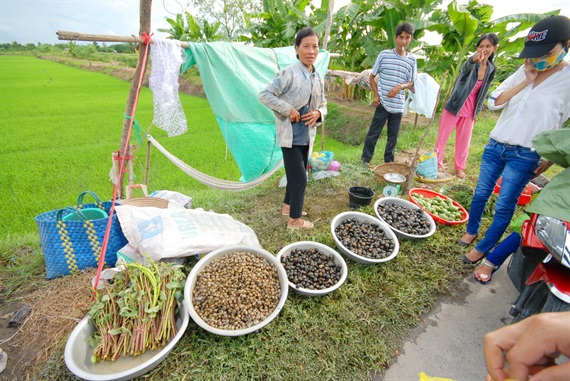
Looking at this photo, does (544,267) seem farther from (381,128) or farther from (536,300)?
(381,128)

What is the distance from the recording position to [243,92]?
10.5 ft

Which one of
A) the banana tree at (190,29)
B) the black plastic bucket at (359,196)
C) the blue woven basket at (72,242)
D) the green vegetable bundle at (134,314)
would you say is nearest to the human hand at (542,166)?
the black plastic bucket at (359,196)

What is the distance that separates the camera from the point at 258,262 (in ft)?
7.25

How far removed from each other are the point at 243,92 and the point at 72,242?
2199 millimetres

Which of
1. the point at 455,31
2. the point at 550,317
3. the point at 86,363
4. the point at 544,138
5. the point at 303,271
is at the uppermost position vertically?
the point at 455,31

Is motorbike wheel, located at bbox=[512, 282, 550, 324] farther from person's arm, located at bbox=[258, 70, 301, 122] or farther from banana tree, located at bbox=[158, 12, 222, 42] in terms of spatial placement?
banana tree, located at bbox=[158, 12, 222, 42]

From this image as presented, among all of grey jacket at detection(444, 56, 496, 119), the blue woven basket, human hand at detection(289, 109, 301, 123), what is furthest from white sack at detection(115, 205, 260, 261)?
grey jacket at detection(444, 56, 496, 119)

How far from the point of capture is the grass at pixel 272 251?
1.78 m

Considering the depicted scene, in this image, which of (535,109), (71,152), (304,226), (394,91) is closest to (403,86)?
(394,91)

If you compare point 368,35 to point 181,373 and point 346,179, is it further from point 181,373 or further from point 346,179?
point 181,373

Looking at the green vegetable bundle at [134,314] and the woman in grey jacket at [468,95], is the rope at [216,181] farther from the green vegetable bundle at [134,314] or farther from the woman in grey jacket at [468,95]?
the woman in grey jacket at [468,95]

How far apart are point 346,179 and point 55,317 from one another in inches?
141

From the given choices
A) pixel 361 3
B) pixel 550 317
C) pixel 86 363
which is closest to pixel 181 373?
pixel 86 363

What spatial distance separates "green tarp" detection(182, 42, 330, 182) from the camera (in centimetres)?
294
